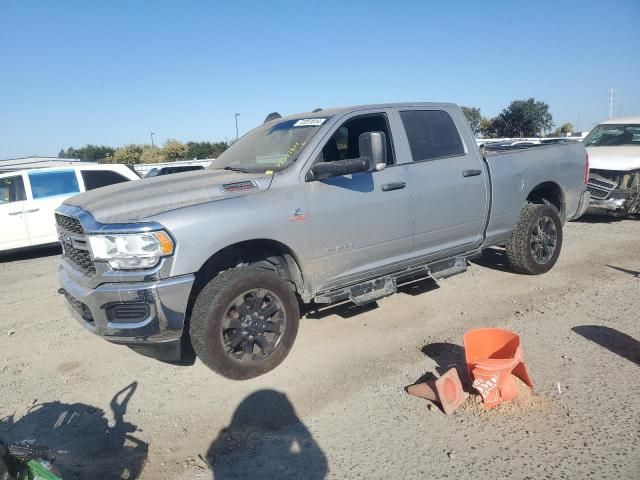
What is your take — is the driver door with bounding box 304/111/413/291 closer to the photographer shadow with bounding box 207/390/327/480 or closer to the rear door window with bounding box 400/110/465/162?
the rear door window with bounding box 400/110/465/162

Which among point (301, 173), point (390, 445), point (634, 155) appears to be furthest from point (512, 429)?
point (634, 155)

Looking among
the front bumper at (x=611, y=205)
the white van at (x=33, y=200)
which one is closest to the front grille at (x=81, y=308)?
the white van at (x=33, y=200)

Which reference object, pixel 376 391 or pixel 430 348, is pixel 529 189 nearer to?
pixel 430 348

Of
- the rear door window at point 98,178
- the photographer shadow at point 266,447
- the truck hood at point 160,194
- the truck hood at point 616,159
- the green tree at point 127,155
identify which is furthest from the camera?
the green tree at point 127,155

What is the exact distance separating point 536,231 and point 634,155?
461 centimetres

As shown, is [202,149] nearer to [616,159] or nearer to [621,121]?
[621,121]

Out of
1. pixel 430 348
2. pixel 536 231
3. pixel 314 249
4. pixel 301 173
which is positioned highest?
pixel 301 173

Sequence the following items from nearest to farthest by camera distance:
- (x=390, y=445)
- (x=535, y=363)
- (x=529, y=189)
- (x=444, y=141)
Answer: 1. (x=390, y=445)
2. (x=535, y=363)
3. (x=444, y=141)
4. (x=529, y=189)

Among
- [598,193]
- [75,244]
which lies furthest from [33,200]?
[598,193]

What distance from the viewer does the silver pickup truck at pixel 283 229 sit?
3.18 m

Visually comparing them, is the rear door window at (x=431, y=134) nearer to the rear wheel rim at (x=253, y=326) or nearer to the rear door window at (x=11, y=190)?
the rear wheel rim at (x=253, y=326)

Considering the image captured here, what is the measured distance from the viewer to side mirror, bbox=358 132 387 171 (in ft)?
12.6

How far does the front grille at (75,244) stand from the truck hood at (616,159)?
28.4 feet

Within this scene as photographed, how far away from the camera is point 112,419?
10.4ft
